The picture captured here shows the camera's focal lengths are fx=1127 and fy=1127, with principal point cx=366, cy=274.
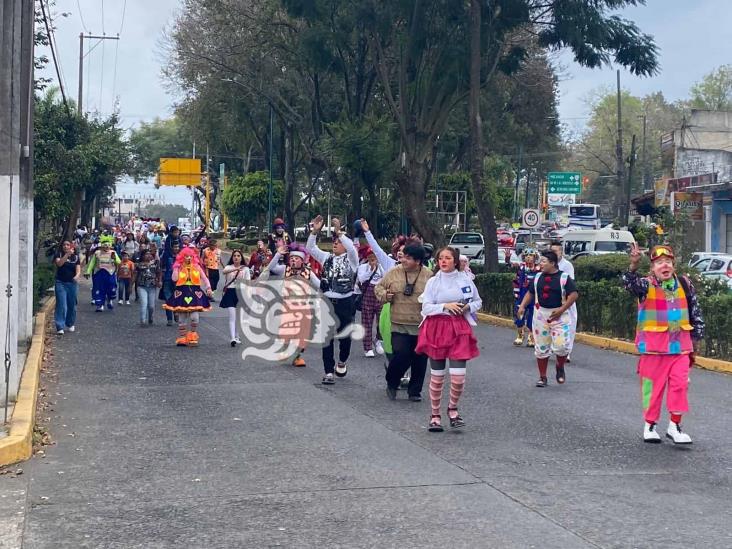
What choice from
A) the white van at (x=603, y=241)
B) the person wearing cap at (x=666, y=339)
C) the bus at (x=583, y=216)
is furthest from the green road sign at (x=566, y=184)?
the person wearing cap at (x=666, y=339)

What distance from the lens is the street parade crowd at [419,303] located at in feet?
31.7

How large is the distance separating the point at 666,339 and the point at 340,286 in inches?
191

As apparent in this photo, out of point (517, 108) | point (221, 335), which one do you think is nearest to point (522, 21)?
point (221, 335)

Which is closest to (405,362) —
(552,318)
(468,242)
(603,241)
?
(552,318)

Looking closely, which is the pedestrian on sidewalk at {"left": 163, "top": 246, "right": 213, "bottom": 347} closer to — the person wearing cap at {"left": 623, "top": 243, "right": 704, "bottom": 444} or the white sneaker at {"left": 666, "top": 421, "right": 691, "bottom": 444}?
the person wearing cap at {"left": 623, "top": 243, "right": 704, "bottom": 444}

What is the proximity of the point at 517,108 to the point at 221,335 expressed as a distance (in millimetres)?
29485

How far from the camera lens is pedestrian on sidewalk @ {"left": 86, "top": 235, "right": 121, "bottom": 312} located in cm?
2498

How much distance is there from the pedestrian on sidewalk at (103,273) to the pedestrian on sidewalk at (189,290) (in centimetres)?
775

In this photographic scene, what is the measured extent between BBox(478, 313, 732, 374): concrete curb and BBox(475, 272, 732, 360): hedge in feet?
0.86

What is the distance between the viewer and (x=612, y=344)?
63.1 ft

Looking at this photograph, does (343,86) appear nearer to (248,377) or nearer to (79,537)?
(248,377)

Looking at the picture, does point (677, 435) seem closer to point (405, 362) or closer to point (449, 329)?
point (449, 329)

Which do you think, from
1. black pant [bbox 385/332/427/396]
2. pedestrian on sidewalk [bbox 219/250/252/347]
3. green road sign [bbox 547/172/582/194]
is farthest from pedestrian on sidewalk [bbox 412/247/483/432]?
green road sign [bbox 547/172/582/194]

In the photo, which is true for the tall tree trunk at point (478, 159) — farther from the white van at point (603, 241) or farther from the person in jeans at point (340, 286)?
the person in jeans at point (340, 286)
